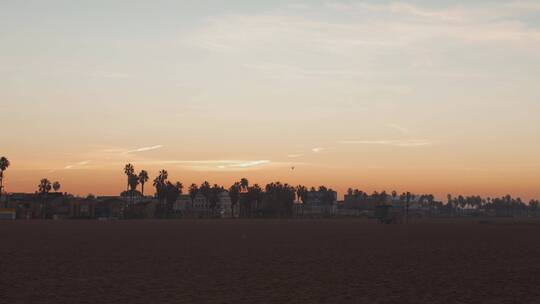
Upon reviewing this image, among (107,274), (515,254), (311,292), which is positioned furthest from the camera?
(515,254)

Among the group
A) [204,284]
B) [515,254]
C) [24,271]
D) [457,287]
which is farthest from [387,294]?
[515,254]

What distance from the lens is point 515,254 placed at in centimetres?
4581

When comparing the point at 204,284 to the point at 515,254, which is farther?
the point at 515,254

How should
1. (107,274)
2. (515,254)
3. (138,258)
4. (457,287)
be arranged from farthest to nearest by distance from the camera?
(515,254) → (138,258) → (107,274) → (457,287)

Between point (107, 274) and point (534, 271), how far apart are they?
2046 cm

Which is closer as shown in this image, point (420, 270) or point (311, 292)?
point (311, 292)

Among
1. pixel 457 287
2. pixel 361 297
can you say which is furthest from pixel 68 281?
pixel 457 287

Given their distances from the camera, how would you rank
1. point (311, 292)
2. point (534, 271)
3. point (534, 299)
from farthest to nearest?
point (534, 271)
point (311, 292)
point (534, 299)

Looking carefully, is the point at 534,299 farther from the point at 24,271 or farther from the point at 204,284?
the point at 24,271

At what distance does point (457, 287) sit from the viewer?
26.5 metres

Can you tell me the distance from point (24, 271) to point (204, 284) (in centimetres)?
996

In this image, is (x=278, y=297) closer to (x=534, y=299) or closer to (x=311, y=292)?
(x=311, y=292)

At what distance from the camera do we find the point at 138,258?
40.4 m

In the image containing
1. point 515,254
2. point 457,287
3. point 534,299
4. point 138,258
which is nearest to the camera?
point 534,299
